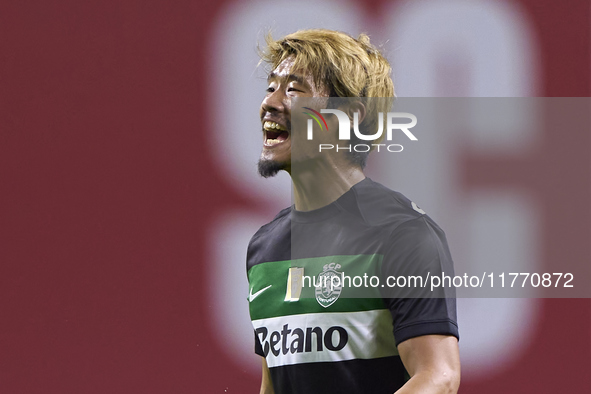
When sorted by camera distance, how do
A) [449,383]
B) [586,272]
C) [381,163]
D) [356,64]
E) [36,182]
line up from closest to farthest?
[449,383]
[356,64]
[381,163]
[586,272]
[36,182]

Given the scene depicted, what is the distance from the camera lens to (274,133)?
153 centimetres

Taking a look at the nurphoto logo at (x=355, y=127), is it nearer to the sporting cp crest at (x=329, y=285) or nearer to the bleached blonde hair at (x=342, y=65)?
the bleached blonde hair at (x=342, y=65)

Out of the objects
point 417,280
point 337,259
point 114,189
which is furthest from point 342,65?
point 114,189

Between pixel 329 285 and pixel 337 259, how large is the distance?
0.06m

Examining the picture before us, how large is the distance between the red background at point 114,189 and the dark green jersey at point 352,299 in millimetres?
705

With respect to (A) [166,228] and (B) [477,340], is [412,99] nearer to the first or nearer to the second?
(B) [477,340]

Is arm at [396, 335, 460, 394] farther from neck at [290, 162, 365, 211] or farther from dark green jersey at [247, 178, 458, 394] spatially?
neck at [290, 162, 365, 211]

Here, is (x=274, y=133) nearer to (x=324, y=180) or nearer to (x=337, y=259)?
(x=324, y=180)

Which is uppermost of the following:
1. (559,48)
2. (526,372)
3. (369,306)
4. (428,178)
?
(559,48)

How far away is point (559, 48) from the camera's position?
83.4 inches

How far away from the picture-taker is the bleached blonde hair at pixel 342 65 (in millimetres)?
1538

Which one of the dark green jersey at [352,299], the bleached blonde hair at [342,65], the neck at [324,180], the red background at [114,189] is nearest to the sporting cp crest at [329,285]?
the dark green jersey at [352,299]


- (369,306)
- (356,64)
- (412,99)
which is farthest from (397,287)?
(412,99)

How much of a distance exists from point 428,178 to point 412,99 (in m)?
0.27
